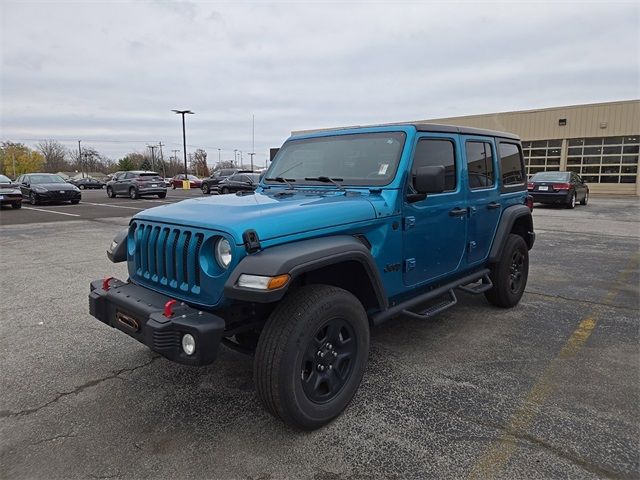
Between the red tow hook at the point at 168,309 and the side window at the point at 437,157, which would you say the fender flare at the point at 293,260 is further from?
the side window at the point at 437,157

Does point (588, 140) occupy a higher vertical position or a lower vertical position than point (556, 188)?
higher

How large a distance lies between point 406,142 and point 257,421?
7.60 ft

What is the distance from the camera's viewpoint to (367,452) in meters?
2.52

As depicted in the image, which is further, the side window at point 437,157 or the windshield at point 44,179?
the windshield at point 44,179

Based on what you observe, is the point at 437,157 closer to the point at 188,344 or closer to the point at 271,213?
the point at 271,213

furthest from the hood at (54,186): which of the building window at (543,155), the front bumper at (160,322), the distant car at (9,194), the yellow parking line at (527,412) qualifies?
the building window at (543,155)

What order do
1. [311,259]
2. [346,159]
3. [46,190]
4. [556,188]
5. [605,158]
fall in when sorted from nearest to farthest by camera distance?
1. [311,259]
2. [346,159]
3. [556,188]
4. [46,190]
5. [605,158]

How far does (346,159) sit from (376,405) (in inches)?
77.1

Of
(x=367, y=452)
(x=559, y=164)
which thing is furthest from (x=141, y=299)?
(x=559, y=164)

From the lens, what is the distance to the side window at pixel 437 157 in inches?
142

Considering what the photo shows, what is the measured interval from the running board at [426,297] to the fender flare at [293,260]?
0.42 m

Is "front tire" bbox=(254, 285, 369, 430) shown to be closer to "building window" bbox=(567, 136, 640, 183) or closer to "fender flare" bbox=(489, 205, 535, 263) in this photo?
"fender flare" bbox=(489, 205, 535, 263)

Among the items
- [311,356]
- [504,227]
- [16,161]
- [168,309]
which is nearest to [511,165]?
[504,227]

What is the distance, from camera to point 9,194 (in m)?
17.1
